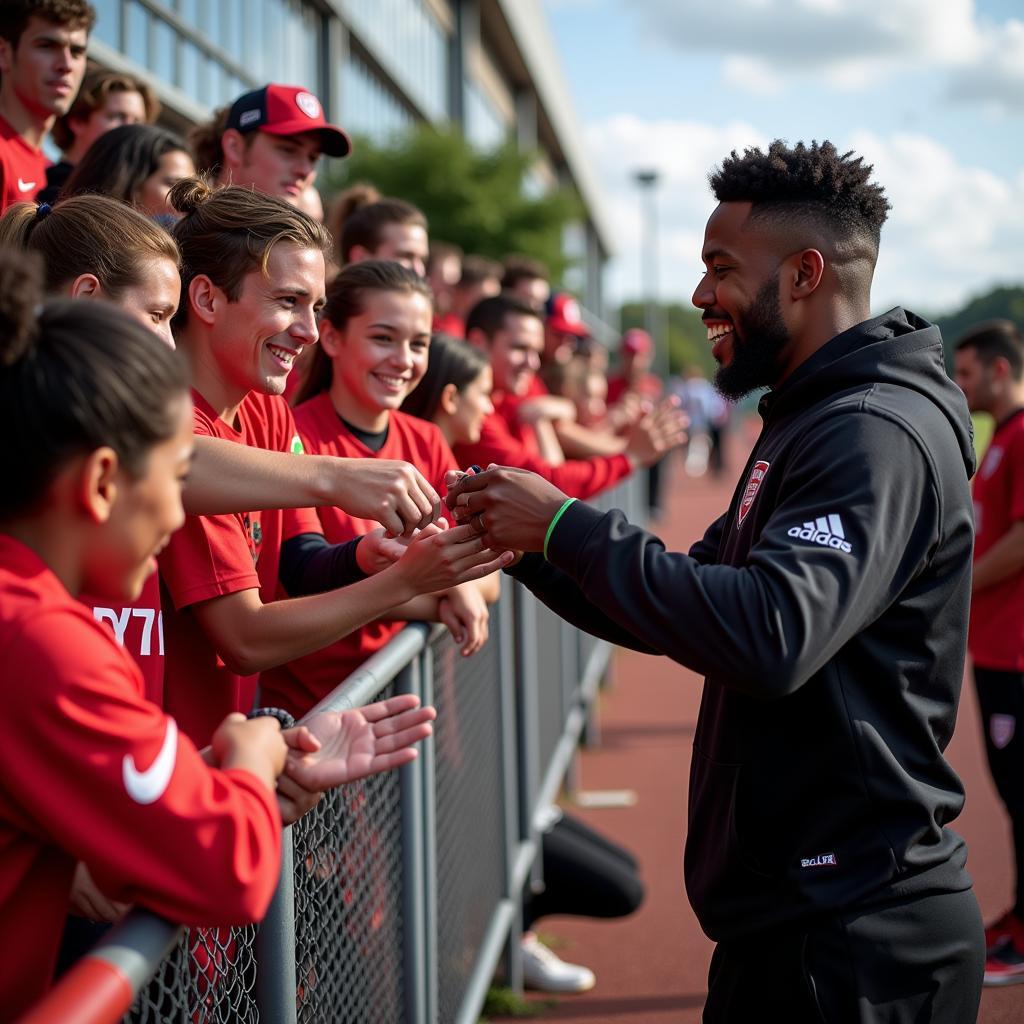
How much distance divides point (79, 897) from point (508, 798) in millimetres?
2882

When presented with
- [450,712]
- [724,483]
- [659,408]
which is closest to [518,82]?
[724,483]

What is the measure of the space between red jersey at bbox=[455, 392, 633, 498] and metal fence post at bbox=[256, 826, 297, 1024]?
95.1 inches

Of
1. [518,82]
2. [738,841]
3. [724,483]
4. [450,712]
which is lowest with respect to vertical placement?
[724,483]

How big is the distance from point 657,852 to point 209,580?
4598 millimetres

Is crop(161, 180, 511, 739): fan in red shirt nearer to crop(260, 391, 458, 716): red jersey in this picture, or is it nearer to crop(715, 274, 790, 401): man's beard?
crop(260, 391, 458, 716): red jersey

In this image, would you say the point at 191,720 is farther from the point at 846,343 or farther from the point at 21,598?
the point at 846,343

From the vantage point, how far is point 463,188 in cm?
1961

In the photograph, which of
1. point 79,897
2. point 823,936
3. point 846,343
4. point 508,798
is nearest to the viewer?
point 79,897

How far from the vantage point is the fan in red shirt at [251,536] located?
96.7 inches

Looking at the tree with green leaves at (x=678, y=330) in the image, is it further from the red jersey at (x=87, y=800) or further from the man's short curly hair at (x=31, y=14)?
the red jersey at (x=87, y=800)

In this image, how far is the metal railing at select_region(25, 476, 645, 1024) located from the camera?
171 cm

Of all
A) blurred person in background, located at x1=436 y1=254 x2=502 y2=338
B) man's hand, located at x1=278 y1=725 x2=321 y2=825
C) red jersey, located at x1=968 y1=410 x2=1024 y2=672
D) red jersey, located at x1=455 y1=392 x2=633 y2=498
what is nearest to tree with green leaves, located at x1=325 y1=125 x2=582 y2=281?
blurred person in background, located at x1=436 y1=254 x2=502 y2=338

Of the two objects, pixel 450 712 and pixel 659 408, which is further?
pixel 659 408

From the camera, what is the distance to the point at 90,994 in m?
1.32
